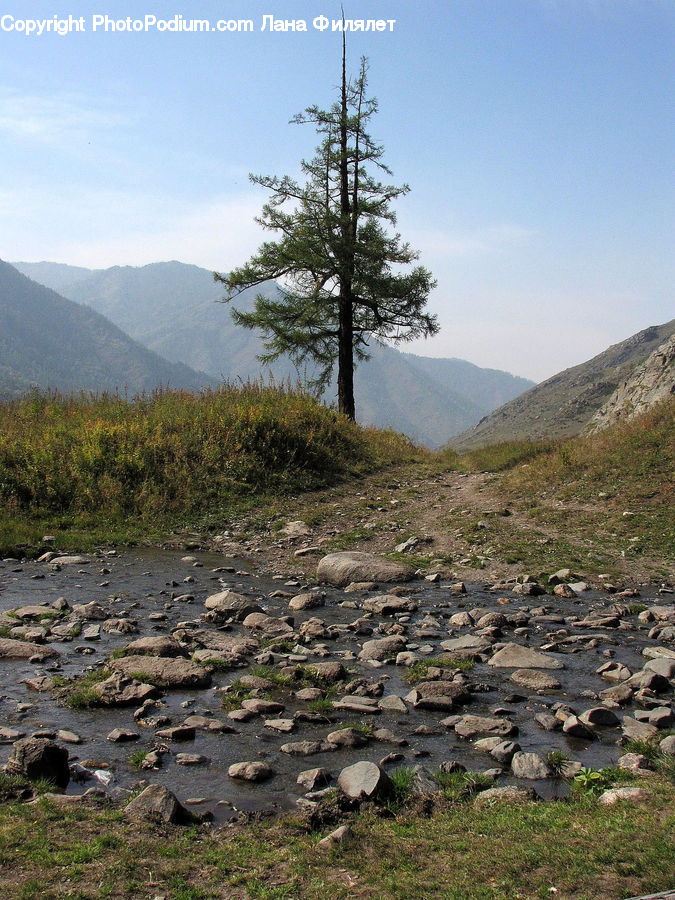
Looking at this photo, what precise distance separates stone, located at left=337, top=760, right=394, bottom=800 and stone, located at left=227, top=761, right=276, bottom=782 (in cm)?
51

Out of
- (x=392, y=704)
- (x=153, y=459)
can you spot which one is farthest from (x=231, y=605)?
(x=153, y=459)

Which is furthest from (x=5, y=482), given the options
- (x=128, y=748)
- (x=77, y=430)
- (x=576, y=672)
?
(x=576, y=672)

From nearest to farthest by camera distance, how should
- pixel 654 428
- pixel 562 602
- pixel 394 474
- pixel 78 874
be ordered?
pixel 78 874
pixel 562 602
pixel 654 428
pixel 394 474

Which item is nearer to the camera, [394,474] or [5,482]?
[5,482]

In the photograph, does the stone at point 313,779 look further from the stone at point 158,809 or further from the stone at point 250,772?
the stone at point 158,809

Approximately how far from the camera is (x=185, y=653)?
7.04 m

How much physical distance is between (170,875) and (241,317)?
23565 millimetres

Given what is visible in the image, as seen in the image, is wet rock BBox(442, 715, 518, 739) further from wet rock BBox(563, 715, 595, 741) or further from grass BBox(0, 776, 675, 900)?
grass BBox(0, 776, 675, 900)

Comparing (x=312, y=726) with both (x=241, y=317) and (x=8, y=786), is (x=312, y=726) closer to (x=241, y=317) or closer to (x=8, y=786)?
(x=8, y=786)

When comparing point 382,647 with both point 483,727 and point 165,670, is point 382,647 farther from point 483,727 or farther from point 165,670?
point 165,670

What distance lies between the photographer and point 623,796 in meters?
4.18

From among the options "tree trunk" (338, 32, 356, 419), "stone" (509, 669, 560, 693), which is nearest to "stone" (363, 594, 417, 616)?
"stone" (509, 669, 560, 693)

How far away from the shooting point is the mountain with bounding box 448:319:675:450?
258ft

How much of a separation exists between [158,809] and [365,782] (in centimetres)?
131
